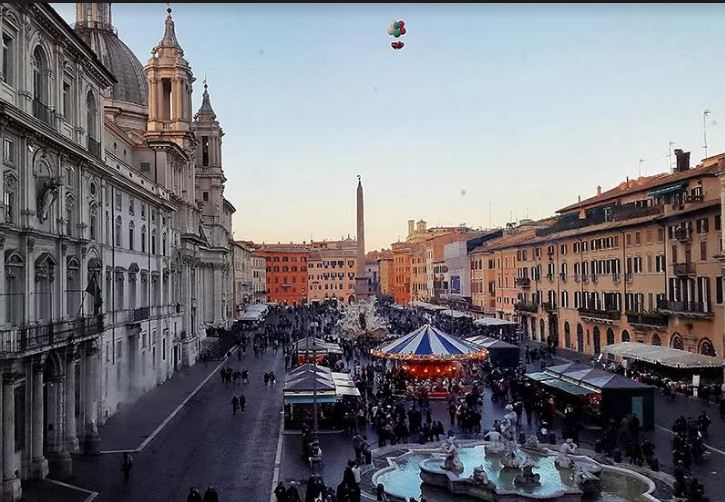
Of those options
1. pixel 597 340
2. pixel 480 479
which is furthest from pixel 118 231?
pixel 597 340

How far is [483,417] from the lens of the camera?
29.9m

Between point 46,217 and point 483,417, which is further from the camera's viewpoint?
point 483,417

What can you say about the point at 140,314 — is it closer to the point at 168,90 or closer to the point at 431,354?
the point at 431,354

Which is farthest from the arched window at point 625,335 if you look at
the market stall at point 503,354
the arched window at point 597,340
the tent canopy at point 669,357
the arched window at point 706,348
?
the market stall at point 503,354

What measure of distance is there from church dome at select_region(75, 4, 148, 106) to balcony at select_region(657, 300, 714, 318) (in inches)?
1368

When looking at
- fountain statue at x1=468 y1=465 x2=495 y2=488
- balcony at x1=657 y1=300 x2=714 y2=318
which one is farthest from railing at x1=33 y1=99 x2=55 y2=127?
balcony at x1=657 y1=300 x2=714 y2=318

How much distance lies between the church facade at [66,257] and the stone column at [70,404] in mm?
37

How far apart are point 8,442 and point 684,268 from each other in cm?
3197

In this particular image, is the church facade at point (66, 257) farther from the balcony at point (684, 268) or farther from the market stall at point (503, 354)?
the balcony at point (684, 268)

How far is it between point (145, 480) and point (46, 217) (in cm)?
784

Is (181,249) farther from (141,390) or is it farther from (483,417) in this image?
(483,417)

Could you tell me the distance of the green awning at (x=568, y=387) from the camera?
88.4 ft

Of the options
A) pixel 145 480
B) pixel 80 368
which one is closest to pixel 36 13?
pixel 80 368

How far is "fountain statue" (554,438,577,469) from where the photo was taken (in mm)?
20688
